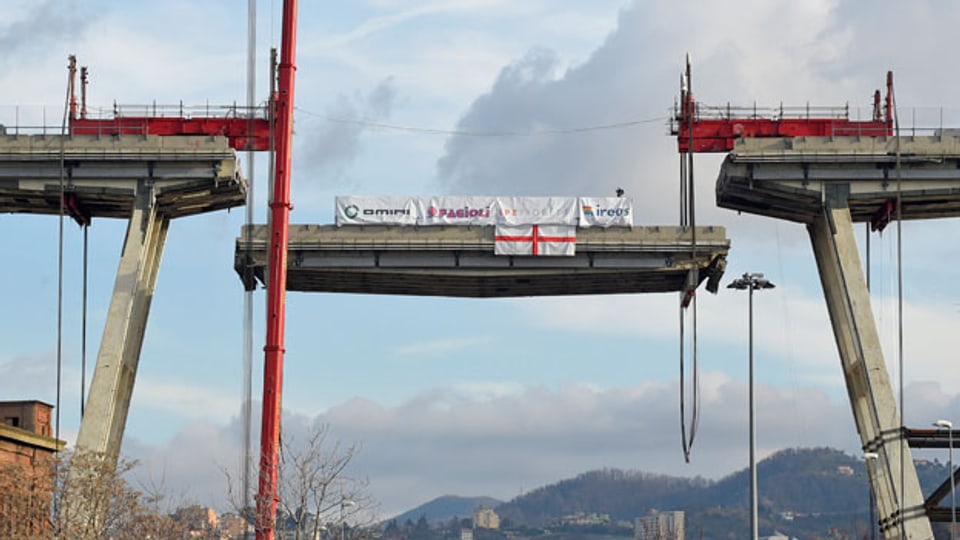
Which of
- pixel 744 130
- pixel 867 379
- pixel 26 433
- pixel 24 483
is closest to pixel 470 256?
pixel 744 130

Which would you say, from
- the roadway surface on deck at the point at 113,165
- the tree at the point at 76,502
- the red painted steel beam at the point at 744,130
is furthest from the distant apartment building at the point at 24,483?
the red painted steel beam at the point at 744,130

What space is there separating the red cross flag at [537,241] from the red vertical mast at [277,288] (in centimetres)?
2520

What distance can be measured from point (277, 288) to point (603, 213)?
33.2 meters

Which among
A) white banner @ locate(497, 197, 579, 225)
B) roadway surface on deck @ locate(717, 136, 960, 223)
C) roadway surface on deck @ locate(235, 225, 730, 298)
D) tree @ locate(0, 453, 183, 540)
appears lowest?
tree @ locate(0, 453, 183, 540)

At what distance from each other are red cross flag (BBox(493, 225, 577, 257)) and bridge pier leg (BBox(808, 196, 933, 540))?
15.3 m

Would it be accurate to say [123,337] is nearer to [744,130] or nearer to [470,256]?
[470,256]

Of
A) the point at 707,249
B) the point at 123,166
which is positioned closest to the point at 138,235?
the point at 123,166

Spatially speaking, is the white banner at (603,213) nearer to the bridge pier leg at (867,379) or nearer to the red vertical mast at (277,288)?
the bridge pier leg at (867,379)

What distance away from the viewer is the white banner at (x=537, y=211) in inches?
4136

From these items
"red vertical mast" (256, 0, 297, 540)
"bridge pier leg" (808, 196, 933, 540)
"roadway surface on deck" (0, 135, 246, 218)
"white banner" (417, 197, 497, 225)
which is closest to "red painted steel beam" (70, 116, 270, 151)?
"roadway surface on deck" (0, 135, 246, 218)

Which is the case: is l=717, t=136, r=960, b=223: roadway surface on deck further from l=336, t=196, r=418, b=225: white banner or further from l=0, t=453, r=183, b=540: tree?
l=0, t=453, r=183, b=540: tree

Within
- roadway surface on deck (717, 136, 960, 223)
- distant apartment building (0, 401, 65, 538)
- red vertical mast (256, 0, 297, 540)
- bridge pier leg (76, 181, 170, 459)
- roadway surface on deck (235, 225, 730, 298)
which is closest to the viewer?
red vertical mast (256, 0, 297, 540)

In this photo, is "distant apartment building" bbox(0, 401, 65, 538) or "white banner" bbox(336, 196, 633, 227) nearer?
"distant apartment building" bbox(0, 401, 65, 538)

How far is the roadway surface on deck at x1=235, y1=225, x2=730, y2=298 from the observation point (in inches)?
4067
